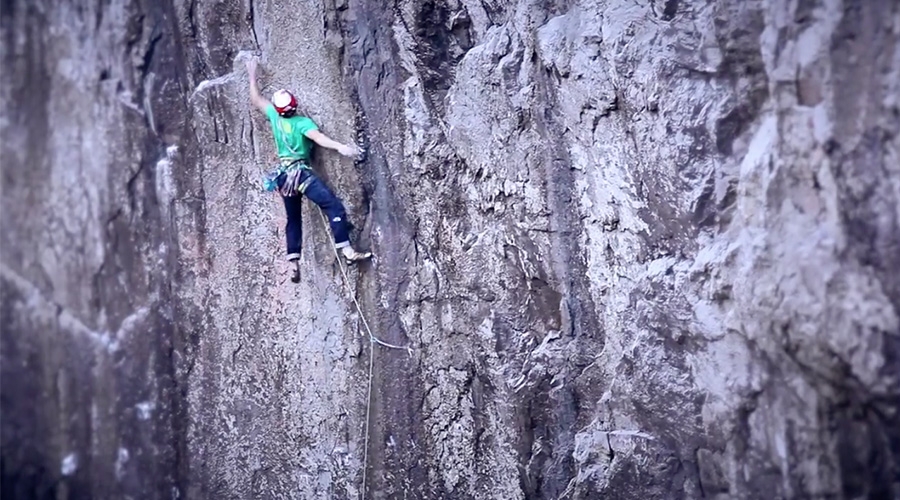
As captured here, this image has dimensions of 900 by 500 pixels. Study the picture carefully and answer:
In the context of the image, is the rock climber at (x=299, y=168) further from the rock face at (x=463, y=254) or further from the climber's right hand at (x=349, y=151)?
the rock face at (x=463, y=254)

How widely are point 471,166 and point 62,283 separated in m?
1.91

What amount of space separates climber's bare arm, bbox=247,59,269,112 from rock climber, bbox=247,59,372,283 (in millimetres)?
43

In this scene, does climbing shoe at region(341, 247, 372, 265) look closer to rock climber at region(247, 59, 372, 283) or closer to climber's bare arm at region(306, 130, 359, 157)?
rock climber at region(247, 59, 372, 283)

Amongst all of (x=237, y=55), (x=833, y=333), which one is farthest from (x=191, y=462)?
(x=833, y=333)

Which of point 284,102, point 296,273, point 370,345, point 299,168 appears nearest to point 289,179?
point 299,168

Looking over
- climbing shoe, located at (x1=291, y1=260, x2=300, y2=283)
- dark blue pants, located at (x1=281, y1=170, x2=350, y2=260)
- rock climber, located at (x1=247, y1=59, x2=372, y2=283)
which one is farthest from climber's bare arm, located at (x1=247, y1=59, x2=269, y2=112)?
climbing shoe, located at (x1=291, y1=260, x2=300, y2=283)

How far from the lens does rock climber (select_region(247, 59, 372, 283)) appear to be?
3.29m

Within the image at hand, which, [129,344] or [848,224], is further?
[129,344]

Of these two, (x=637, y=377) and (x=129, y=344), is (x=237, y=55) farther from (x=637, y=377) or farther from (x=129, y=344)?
(x=637, y=377)

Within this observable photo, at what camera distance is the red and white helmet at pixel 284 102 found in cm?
326

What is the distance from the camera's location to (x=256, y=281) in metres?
3.60

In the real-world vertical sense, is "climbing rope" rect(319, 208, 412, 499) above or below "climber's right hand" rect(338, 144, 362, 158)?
below

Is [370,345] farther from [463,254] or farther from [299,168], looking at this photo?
[299,168]

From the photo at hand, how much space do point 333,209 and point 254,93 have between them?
1.99ft
